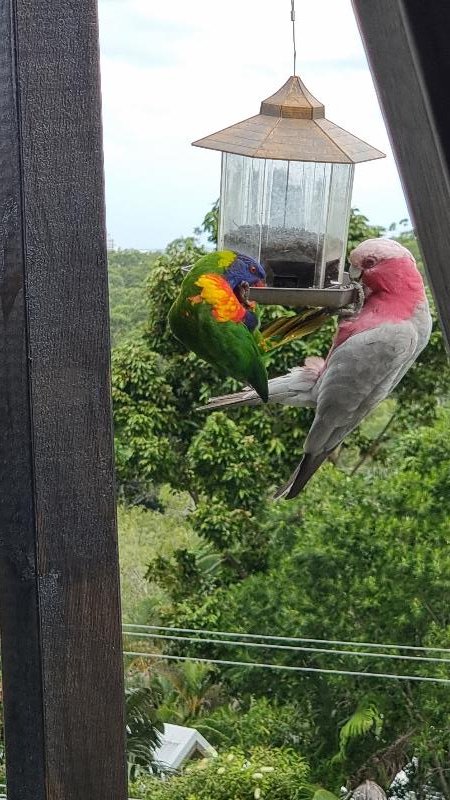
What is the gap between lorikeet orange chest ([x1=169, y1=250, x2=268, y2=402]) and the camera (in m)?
1.02

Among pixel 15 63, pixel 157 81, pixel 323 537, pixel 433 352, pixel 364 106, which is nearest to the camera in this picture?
pixel 15 63

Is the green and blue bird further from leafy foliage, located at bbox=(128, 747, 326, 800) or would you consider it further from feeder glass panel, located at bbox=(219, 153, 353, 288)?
leafy foliage, located at bbox=(128, 747, 326, 800)

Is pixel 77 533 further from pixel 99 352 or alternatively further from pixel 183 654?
pixel 183 654

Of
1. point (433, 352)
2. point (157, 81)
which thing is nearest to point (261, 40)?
point (157, 81)

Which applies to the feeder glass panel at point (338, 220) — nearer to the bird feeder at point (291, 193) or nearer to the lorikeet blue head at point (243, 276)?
the bird feeder at point (291, 193)

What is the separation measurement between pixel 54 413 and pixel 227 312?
43cm

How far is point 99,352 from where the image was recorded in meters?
0.62

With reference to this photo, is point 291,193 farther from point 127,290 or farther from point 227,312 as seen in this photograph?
point 127,290

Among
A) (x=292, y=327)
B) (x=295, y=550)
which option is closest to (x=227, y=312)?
(x=292, y=327)

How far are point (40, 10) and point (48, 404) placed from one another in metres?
0.23

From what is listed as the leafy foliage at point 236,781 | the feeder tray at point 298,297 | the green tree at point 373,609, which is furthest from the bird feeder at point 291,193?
the green tree at point 373,609

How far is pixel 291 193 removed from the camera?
1178 millimetres

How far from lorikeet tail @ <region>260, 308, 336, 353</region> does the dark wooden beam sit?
0.56m

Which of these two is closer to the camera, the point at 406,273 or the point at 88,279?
the point at 88,279
